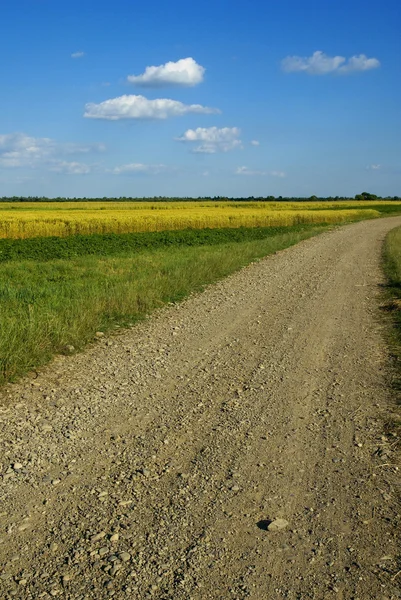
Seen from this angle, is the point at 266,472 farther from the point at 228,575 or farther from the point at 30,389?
the point at 30,389

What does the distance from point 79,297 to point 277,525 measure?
739cm

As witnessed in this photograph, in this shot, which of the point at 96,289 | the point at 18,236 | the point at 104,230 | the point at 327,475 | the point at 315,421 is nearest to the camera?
the point at 327,475

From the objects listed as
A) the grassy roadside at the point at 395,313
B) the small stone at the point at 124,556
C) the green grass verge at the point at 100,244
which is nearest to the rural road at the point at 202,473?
the small stone at the point at 124,556

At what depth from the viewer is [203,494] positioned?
3842 mm

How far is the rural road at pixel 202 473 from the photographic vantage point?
3035mm

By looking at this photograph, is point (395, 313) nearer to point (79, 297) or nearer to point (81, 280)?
point (79, 297)

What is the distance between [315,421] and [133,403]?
1.71 m

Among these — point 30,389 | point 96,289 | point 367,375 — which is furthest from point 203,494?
point 96,289

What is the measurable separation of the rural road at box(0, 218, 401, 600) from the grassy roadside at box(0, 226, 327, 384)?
362 mm

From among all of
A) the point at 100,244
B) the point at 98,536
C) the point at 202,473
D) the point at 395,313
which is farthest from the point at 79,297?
the point at 100,244

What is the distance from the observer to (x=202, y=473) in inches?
163

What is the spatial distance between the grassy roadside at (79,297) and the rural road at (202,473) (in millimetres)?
362

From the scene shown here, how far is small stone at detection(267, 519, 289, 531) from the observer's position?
11.3 ft

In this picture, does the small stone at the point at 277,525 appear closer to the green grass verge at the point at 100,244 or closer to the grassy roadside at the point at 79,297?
the grassy roadside at the point at 79,297
